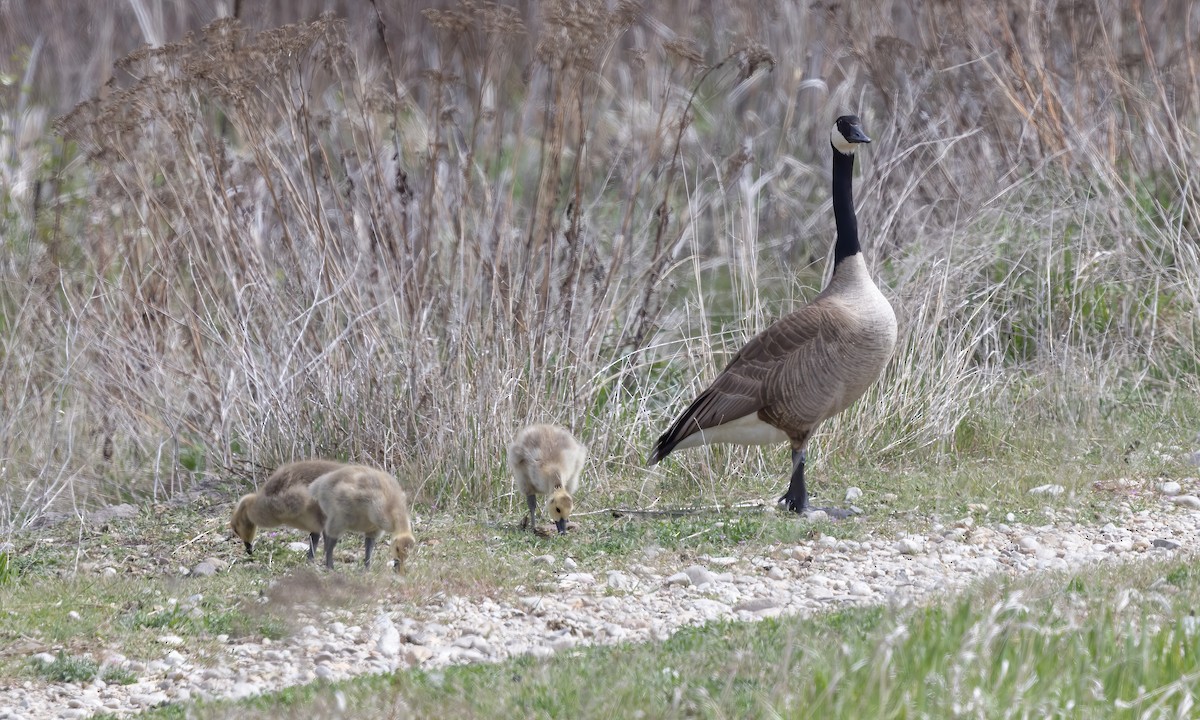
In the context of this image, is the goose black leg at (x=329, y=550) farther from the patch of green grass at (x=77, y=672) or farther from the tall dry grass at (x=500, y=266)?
the tall dry grass at (x=500, y=266)

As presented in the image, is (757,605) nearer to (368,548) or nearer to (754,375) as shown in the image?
(368,548)

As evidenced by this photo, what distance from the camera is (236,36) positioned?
821 cm

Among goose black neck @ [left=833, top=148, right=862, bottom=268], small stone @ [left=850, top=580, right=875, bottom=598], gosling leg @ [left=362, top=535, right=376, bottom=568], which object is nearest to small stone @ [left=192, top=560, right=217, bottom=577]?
gosling leg @ [left=362, top=535, right=376, bottom=568]

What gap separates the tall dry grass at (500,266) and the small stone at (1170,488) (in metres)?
1.41

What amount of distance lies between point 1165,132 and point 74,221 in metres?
8.77

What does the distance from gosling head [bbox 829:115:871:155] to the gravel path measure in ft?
7.24

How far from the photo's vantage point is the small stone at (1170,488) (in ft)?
25.7

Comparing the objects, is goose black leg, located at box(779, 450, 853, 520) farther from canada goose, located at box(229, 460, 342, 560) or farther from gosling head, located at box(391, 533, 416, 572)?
canada goose, located at box(229, 460, 342, 560)

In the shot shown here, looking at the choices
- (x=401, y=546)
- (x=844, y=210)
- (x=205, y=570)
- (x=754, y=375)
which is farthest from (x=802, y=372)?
(x=205, y=570)

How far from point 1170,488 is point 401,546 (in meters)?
4.23

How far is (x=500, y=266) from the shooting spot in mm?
8695

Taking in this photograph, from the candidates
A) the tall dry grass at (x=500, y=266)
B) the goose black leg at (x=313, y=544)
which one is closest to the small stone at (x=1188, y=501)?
the tall dry grass at (x=500, y=266)

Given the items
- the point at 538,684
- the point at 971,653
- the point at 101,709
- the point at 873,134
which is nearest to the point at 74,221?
the point at 873,134

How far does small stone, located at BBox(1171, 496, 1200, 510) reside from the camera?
299 inches
